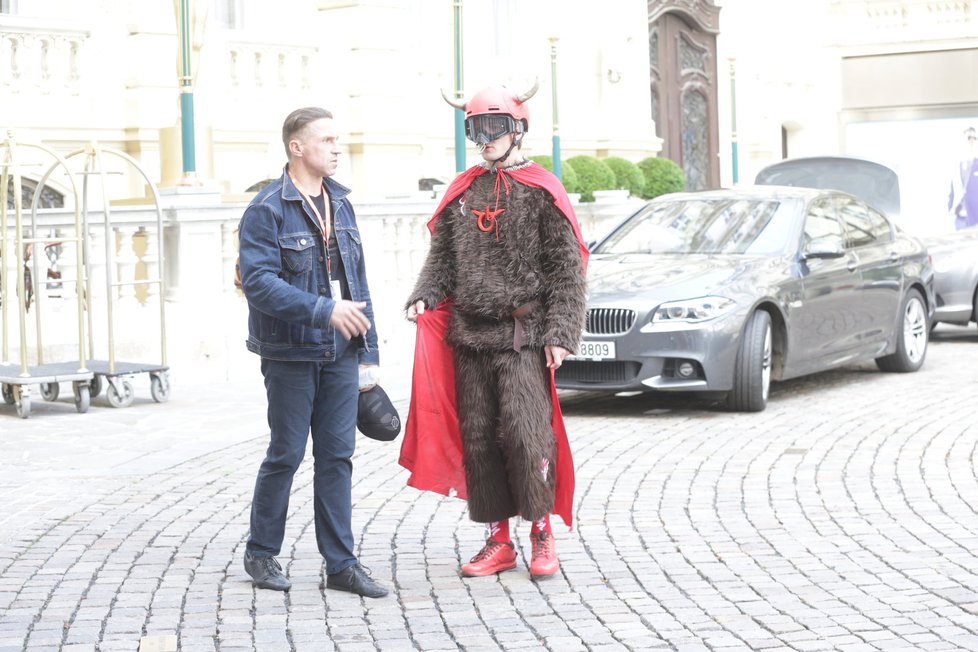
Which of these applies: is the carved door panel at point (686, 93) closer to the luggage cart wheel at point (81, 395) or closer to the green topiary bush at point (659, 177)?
the green topiary bush at point (659, 177)

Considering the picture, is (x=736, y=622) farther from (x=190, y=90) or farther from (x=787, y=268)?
(x=190, y=90)

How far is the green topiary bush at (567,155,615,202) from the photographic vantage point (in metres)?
25.3

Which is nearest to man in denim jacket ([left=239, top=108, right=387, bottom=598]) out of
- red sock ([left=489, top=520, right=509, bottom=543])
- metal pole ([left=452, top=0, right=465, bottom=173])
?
red sock ([left=489, top=520, right=509, bottom=543])

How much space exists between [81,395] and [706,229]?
15.3 feet

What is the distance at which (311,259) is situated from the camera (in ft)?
20.4

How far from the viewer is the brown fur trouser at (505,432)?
6.52m

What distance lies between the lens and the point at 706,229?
12.5m

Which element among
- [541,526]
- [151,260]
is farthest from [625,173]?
[541,526]

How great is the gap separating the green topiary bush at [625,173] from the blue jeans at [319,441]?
2042 centimetres

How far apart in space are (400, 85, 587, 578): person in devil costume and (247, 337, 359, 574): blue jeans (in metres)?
0.40

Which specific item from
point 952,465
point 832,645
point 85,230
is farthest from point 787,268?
point 832,645

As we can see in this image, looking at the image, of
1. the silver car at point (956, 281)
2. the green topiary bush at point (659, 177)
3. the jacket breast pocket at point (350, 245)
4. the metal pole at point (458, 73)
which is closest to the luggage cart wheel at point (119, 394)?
the jacket breast pocket at point (350, 245)

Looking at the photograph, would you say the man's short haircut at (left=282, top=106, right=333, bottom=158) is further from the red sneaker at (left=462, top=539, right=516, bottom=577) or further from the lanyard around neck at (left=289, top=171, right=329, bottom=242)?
the red sneaker at (left=462, top=539, right=516, bottom=577)

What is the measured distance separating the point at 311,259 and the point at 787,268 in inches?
248
